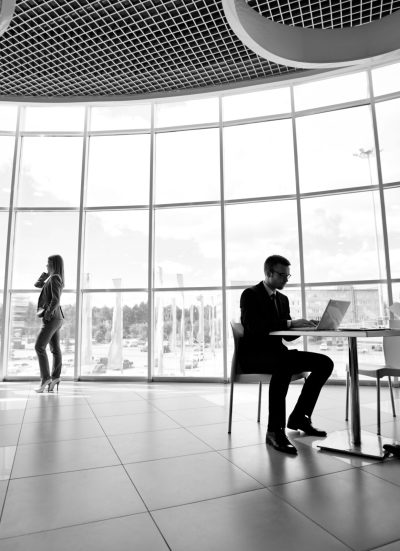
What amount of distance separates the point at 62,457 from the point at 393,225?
506 cm

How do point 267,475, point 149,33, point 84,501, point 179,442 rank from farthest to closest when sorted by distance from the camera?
point 149,33 < point 179,442 < point 267,475 < point 84,501

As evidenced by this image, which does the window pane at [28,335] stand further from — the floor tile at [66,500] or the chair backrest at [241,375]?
the floor tile at [66,500]

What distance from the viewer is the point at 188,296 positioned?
5.96 meters

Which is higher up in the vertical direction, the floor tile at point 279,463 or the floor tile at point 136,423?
the floor tile at point 279,463

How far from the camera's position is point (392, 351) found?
295cm

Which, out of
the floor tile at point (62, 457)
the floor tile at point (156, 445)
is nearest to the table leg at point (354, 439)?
the floor tile at point (156, 445)

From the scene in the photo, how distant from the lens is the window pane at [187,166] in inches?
242

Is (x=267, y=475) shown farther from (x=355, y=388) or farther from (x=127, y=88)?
(x=127, y=88)

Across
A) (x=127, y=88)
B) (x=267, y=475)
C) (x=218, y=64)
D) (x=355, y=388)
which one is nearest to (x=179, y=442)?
(x=267, y=475)

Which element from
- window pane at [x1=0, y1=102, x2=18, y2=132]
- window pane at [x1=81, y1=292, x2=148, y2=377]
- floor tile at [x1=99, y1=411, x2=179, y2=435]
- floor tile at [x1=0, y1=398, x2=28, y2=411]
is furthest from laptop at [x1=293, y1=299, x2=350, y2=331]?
window pane at [x1=0, y1=102, x2=18, y2=132]

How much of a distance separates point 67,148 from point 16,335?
10.9 ft

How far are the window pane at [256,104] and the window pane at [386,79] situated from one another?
132 centimetres

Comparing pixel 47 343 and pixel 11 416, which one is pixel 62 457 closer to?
pixel 11 416

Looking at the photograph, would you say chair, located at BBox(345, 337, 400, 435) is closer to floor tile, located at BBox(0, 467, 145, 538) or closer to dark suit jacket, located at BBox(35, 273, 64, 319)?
floor tile, located at BBox(0, 467, 145, 538)
